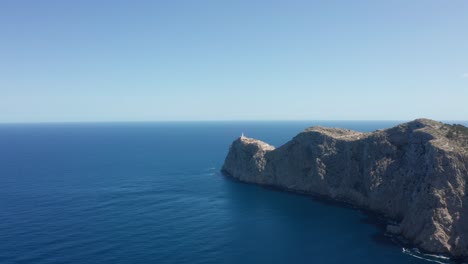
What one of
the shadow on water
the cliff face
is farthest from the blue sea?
the cliff face

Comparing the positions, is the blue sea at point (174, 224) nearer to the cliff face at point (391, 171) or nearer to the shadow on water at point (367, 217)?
the shadow on water at point (367, 217)

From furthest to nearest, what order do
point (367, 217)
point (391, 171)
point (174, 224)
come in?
point (391, 171) → point (367, 217) → point (174, 224)

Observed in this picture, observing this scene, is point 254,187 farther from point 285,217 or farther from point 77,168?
point 77,168

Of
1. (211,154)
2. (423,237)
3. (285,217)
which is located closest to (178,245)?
(285,217)

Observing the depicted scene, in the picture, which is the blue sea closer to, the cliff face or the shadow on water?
the shadow on water

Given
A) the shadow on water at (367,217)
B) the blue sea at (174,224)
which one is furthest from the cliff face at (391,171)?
the blue sea at (174,224)

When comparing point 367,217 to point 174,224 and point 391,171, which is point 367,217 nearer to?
point 391,171

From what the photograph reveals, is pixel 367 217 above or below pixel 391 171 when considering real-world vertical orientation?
below

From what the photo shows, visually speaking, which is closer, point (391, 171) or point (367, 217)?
point (367, 217)

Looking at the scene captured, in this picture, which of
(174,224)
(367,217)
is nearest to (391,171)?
(367,217)
